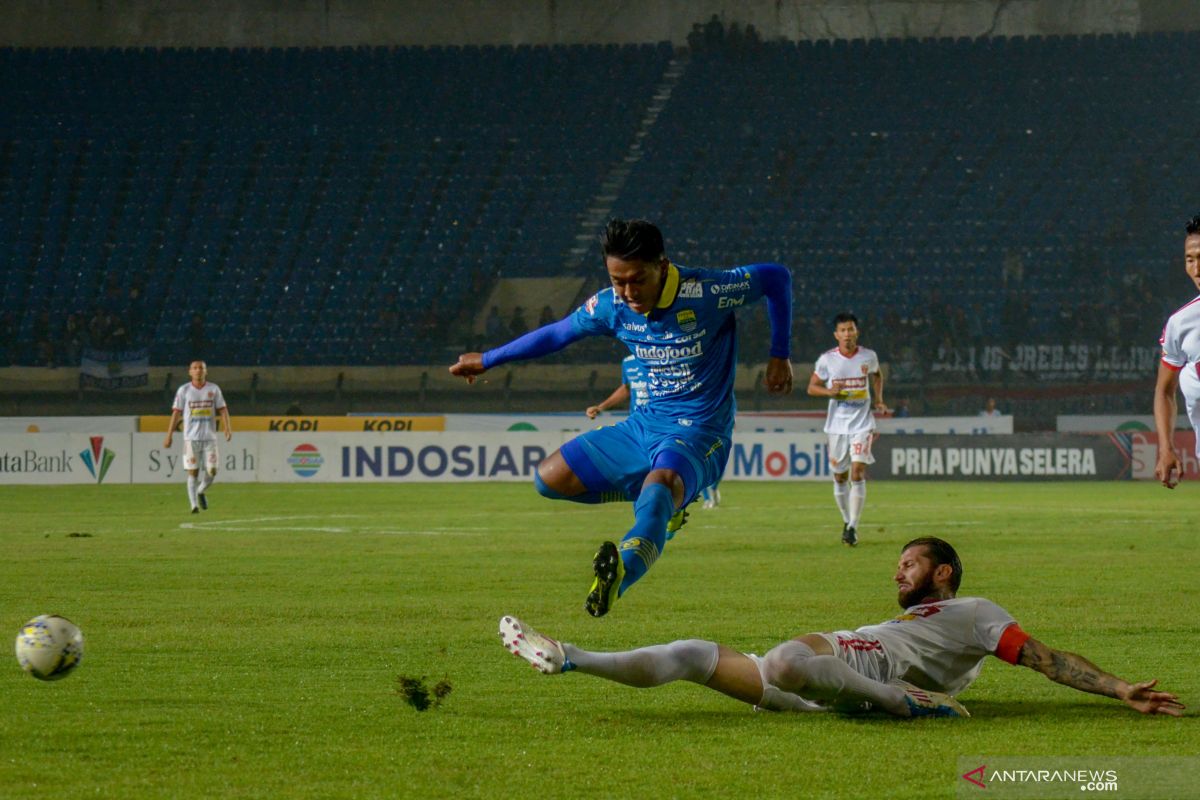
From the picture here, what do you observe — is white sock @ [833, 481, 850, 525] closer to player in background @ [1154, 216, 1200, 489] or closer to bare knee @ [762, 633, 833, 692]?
player in background @ [1154, 216, 1200, 489]

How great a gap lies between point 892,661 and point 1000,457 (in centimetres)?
2436

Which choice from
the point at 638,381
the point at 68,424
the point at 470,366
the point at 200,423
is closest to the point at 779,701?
the point at 638,381

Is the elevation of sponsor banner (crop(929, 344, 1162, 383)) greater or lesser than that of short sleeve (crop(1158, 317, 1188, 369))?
greater

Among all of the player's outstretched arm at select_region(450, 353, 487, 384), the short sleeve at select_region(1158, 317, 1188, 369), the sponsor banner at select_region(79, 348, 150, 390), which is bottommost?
the player's outstretched arm at select_region(450, 353, 487, 384)

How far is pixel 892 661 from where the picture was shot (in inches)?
233

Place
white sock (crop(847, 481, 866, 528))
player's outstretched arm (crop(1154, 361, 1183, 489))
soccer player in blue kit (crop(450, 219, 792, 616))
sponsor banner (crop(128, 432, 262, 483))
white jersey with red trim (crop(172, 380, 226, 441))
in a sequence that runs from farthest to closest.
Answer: sponsor banner (crop(128, 432, 262, 483)) < white jersey with red trim (crop(172, 380, 226, 441)) < white sock (crop(847, 481, 866, 528)) < player's outstretched arm (crop(1154, 361, 1183, 489)) < soccer player in blue kit (crop(450, 219, 792, 616))

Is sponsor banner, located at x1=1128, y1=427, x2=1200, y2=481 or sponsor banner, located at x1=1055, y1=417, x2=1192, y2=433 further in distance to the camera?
sponsor banner, located at x1=1055, y1=417, x2=1192, y2=433

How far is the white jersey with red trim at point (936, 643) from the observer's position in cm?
588

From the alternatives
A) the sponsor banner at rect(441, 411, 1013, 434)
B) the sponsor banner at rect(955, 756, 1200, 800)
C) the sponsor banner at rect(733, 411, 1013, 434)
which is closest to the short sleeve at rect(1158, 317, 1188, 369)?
the sponsor banner at rect(955, 756, 1200, 800)

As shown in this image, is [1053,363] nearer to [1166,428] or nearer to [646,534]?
[1166,428]

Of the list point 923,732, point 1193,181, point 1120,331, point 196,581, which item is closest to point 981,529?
point 196,581

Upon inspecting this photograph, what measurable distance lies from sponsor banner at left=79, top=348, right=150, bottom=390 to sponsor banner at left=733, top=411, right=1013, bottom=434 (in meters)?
12.4

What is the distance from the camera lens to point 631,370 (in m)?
7.38

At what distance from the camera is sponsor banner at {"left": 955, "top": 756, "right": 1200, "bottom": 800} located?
447 centimetres
